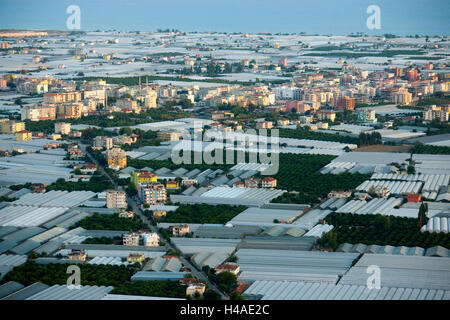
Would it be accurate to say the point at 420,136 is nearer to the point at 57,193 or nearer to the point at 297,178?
the point at 297,178

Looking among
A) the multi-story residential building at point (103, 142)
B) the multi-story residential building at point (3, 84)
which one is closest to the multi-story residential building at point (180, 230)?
the multi-story residential building at point (103, 142)

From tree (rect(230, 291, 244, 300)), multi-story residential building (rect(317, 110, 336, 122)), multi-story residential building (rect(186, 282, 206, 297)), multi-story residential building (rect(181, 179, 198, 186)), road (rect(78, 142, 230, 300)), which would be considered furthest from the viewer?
multi-story residential building (rect(317, 110, 336, 122))

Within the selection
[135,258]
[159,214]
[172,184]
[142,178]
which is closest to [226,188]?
[172,184]

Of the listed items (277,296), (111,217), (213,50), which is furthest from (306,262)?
(213,50)

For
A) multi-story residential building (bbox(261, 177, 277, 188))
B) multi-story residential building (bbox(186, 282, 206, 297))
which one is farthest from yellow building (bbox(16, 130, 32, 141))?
multi-story residential building (bbox(186, 282, 206, 297))

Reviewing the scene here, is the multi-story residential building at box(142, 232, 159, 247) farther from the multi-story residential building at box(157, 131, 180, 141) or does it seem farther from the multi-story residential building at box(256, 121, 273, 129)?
the multi-story residential building at box(256, 121, 273, 129)

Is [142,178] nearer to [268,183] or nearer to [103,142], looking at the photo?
[268,183]

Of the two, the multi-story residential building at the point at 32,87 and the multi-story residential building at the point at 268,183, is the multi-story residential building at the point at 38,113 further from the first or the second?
the multi-story residential building at the point at 268,183
